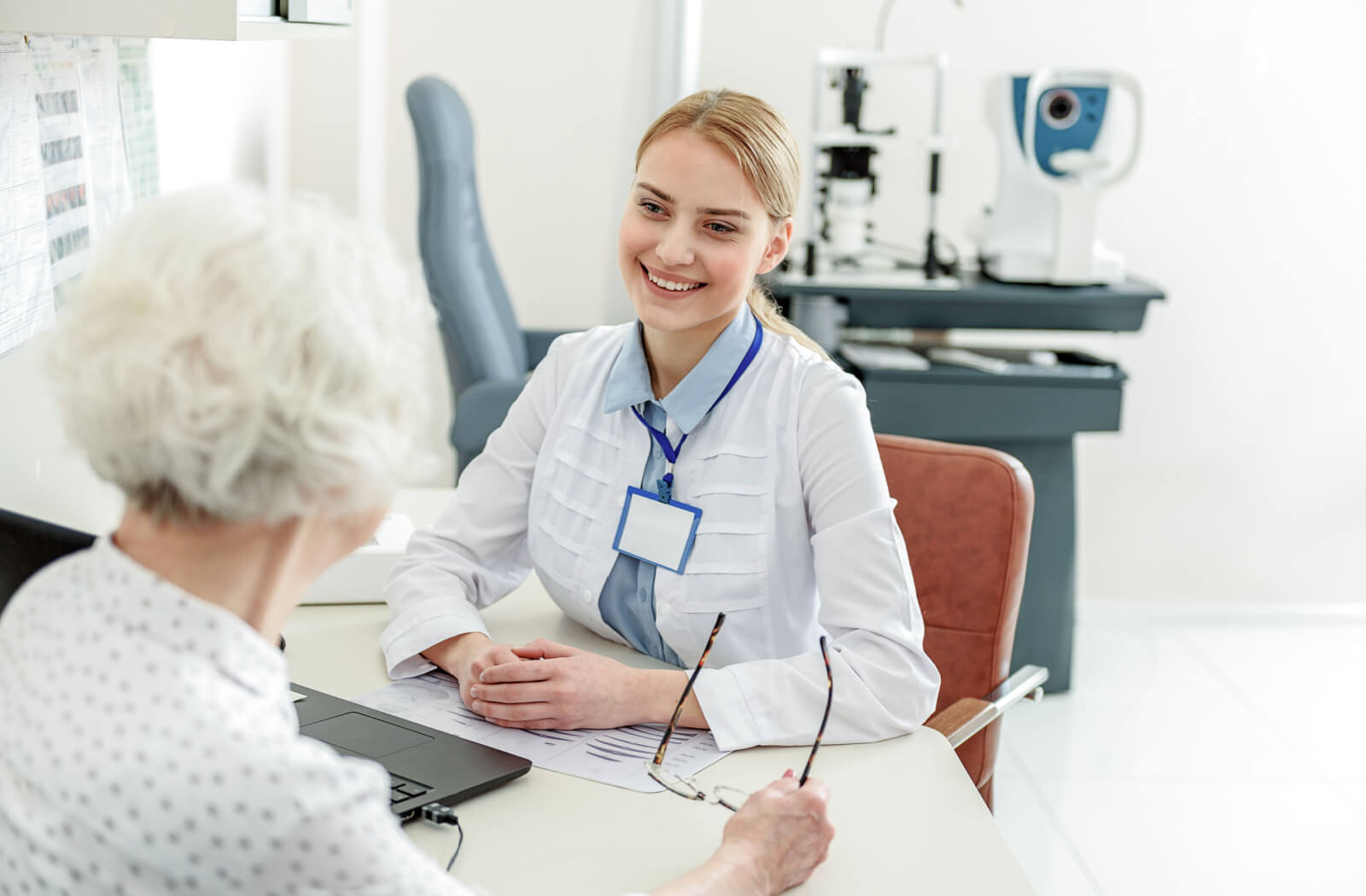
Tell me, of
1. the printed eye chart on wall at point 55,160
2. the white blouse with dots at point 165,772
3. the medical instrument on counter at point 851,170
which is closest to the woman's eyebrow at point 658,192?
the printed eye chart on wall at point 55,160

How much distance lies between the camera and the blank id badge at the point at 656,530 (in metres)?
1.37

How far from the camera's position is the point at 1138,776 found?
2.71 metres

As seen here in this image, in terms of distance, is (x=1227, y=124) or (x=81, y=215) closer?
(x=81, y=215)

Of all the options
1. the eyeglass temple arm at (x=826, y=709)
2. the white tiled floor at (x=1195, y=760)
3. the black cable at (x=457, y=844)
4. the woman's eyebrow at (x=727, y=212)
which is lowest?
the white tiled floor at (x=1195, y=760)

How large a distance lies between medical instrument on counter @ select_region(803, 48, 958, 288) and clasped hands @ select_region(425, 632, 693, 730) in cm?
190

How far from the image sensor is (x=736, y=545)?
136 cm

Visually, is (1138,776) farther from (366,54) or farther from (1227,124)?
(366,54)

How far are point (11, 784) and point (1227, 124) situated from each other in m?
3.54

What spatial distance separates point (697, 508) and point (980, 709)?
378 millimetres

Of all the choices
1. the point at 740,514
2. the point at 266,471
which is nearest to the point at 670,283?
the point at 740,514

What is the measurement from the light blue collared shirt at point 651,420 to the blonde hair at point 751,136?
0.41 ft

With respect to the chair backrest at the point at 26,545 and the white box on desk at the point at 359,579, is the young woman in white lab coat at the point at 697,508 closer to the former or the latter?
Answer: the white box on desk at the point at 359,579

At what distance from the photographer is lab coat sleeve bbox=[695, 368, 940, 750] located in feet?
3.96

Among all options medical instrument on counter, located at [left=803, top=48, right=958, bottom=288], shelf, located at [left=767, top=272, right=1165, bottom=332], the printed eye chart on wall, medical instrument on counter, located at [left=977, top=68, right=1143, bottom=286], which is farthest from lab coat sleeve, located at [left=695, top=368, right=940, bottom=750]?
medical instrument on counter, located at [left=977, top=68, right=1143, bottom=286]
